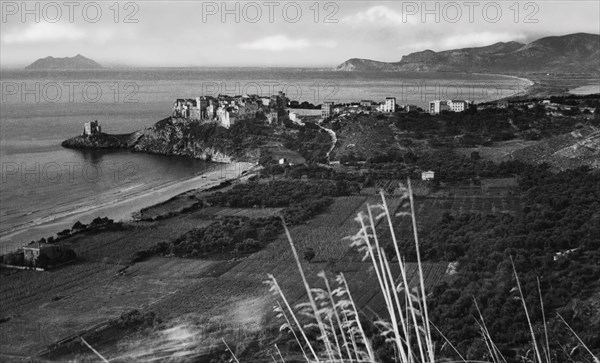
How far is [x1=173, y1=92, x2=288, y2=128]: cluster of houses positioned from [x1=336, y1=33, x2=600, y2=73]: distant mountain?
86508 millimetres

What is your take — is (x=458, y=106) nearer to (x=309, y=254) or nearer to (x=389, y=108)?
(x=389, y=108)

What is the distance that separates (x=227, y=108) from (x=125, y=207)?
19.2m

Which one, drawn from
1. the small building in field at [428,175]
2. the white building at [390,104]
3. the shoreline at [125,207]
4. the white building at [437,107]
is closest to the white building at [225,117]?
the shoreline at [125,207]

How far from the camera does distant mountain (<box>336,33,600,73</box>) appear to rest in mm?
125000

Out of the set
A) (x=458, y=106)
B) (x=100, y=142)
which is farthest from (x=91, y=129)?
(x=458, y=106)

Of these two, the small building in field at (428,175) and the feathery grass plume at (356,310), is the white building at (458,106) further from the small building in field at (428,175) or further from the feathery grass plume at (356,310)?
the feathery grass plume at (356,310)

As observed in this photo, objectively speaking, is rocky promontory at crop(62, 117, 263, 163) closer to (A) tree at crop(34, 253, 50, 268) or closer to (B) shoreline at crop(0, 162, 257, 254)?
(B) shoreline at crop(0, 162, 257, 254)

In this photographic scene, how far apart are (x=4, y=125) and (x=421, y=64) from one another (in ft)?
375

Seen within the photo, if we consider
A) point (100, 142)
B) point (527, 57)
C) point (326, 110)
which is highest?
point (527, 57)

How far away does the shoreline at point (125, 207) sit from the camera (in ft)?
61.7

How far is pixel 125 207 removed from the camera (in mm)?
22750

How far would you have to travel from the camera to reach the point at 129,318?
38.4 ft

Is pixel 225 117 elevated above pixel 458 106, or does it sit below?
below

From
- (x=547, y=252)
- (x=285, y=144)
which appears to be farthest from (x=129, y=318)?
(x=285, y=144)
